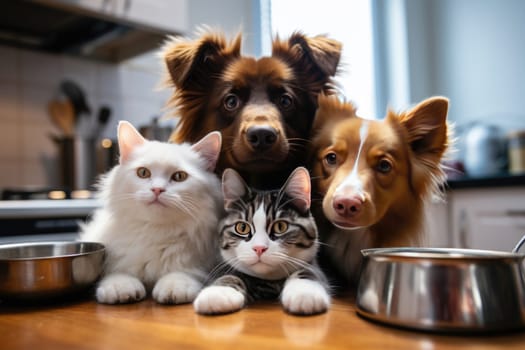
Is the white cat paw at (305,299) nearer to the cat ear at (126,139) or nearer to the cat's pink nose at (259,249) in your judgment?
the cat's pink nose at (259,249)

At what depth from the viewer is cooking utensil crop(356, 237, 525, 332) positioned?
53cm

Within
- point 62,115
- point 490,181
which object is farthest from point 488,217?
point 62,115

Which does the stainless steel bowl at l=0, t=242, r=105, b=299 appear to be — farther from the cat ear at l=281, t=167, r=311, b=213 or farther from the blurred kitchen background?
the blurred kitchen background

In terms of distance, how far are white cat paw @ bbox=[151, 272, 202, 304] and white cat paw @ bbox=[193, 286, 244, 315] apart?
52 millimetres

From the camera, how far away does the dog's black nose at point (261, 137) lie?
0.83 m

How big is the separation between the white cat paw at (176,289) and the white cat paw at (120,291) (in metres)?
0.03

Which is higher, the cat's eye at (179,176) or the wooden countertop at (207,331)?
the cat's eye at (179,176)

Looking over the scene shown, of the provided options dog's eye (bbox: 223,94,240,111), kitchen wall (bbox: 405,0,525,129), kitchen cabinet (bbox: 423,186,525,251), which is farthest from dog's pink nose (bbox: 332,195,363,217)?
kitchen wall (bbox: 405,0,525,129)

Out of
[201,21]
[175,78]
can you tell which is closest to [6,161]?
[201,21]

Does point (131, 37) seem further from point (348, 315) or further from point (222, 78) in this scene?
point (348, 315)

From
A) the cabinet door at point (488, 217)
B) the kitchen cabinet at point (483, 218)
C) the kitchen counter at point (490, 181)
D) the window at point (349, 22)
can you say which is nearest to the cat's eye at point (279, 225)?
the window at point (349, 22)

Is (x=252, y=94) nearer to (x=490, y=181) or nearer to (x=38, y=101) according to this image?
(x=490, y=181)

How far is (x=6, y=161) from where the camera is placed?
2430 millimetres

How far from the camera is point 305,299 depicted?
0.64m
